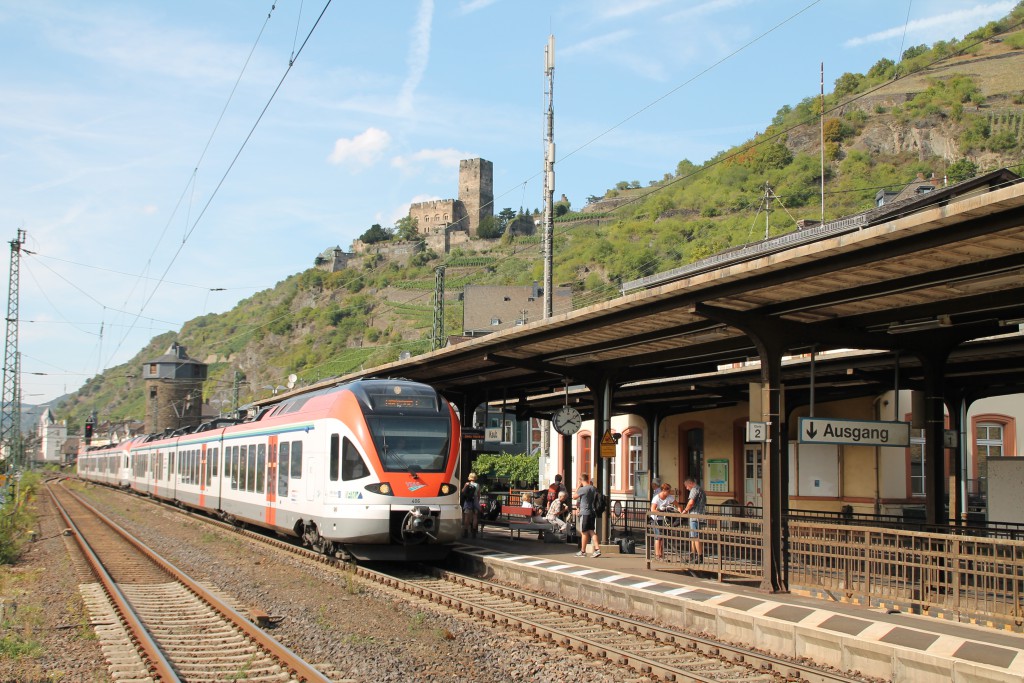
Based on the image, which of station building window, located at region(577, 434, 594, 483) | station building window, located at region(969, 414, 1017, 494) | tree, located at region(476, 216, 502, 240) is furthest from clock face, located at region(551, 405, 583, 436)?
tree, located at region(476, 216, 502, 240)

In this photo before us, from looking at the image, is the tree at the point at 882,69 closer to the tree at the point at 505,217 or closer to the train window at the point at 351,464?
the tree at the point at 505,217

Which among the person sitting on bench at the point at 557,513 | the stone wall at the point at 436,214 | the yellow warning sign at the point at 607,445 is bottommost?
the person sitting on bench at the point at 557,513

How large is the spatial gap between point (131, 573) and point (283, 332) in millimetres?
153400

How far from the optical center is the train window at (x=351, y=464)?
14781 mm

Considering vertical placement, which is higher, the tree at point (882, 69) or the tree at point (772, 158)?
the tree at point (882, 69)

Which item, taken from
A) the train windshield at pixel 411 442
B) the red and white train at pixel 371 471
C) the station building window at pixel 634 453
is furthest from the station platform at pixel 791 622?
the station building window at pixel 634 453

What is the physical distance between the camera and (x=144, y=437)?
141 feet

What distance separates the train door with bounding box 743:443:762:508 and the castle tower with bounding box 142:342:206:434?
2849 inches

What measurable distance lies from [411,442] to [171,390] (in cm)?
8041

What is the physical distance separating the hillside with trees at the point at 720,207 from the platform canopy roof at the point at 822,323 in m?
58.2

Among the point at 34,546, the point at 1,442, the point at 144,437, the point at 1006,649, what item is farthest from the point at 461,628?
the point at 144,437

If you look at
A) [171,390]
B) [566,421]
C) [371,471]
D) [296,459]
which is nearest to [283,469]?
[296,459]

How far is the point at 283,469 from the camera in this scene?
58.4 ft

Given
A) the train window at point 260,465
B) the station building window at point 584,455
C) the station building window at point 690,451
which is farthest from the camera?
the station building window at point 584,455
